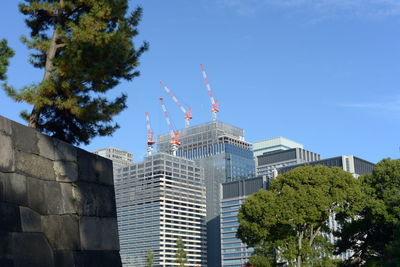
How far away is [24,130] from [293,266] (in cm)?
3250

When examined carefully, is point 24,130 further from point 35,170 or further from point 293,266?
point 293,266

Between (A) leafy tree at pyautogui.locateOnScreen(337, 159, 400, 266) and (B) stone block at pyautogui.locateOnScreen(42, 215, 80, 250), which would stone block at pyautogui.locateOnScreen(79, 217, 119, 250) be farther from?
(A) leafy tree at pyautogui.locateOnScreen(337, 159, 400, 266)

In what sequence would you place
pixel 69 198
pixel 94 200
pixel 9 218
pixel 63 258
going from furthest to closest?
1. pixel 94 200
2. pixel 69 198
3. pixel 63 258
4. pixel 9 218

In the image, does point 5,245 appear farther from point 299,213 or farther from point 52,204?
point 299,213

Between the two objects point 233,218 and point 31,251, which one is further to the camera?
point 233,218

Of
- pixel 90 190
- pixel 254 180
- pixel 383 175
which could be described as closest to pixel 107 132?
pixel 90 190

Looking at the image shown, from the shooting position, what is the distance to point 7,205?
1062 cm

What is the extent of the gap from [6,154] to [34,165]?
3.03 feet

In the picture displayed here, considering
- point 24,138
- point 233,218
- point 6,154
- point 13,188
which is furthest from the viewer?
point 233,218

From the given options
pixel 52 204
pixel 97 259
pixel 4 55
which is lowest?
pixel 97 259

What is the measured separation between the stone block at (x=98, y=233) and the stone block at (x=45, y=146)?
6.29ft

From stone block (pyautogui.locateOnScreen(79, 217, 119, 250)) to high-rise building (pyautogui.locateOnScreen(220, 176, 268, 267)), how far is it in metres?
173

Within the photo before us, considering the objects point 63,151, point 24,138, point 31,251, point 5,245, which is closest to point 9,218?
point 5,245

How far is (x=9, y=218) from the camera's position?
10.5m
